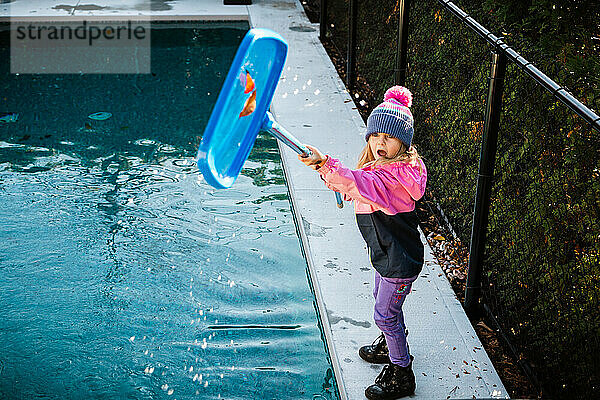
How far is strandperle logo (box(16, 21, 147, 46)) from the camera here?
10289 millimetres

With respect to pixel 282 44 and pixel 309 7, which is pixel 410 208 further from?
pixel 309 7

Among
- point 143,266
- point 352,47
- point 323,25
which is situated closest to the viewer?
point 143,266

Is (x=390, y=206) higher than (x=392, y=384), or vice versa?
(x=390, y=206)

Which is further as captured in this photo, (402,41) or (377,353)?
(402,41)

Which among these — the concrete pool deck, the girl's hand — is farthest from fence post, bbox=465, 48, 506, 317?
the girl's hand

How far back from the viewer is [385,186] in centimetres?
328

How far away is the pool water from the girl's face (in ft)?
4.51

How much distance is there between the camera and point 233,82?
2836mm

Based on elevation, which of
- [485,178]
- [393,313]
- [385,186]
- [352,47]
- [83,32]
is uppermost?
[385,186]

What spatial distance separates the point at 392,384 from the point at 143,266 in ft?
7.23

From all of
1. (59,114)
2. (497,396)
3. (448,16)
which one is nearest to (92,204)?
(59,114)

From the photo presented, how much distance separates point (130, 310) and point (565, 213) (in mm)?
2643

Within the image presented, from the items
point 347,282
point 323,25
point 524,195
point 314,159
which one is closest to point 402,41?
point 524,195

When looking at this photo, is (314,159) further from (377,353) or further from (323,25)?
(323,25)
